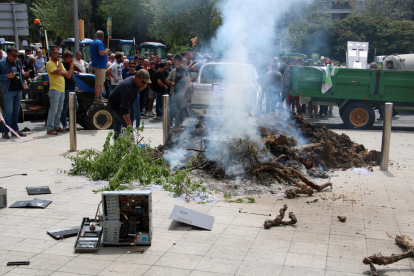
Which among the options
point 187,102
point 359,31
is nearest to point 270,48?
point 187,102

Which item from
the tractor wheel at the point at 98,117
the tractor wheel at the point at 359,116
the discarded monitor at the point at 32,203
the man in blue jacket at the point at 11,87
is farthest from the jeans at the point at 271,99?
the discarded monitor at the point at 32,203

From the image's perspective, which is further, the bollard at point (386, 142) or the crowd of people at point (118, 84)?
the crowd of people at point (118, 84)

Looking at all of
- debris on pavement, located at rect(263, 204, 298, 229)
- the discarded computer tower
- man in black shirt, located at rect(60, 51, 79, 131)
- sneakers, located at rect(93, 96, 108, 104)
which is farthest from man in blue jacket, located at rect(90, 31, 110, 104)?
debris on pavement, located at rect(263, 204, 298, 229)

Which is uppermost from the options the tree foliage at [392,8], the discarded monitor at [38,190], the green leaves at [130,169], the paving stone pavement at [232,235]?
the tree foliage at [392,8]

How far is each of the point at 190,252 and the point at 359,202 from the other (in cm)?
287

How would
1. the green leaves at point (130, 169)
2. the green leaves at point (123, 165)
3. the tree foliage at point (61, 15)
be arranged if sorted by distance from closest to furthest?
the green leaves at point (130, 169), the green leaves at point (123, 165), the tree foliage at point (61, 15)

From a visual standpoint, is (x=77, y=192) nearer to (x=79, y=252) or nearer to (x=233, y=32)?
(x=79, y=252)

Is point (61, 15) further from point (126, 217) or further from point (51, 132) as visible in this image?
point (126, 217)

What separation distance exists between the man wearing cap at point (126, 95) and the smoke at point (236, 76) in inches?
43.7

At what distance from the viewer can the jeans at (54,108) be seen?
403 inches

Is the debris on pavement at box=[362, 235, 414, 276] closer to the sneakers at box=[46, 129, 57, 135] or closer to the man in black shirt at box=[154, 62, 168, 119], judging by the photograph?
the sneakers at box=[46, 129, 57, 135]

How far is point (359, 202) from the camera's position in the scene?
19.0 feet

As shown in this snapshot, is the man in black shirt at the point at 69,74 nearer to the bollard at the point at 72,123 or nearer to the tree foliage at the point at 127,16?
the bollard at the point at 72,123

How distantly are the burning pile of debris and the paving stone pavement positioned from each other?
61 centimetres
